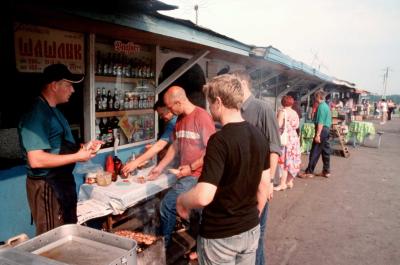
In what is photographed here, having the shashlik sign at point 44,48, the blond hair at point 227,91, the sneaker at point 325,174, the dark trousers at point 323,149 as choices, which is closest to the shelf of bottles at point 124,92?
the shashlik sign at point 44,48

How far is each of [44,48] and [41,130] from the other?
1531 millimetres

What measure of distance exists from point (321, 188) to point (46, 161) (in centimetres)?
680

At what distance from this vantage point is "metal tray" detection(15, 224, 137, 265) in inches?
73.2

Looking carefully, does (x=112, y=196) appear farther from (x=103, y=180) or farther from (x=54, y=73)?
(x=54, y=73)

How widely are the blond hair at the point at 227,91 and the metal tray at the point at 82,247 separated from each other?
107 cm

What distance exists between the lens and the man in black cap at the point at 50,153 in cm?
264

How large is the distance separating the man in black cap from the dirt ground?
282 centimetres

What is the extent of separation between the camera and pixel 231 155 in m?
2.07

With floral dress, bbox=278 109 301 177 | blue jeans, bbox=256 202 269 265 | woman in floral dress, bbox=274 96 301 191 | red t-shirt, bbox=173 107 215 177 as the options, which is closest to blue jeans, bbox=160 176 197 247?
red t-shirt, bbox=173 107 215 177

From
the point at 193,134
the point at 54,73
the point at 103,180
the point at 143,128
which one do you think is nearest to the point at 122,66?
the point at 143,128

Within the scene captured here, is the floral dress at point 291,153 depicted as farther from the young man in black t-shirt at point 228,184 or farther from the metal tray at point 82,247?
the metal tray at point 82,247

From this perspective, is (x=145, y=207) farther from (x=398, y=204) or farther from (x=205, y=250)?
(x=398, y=204)

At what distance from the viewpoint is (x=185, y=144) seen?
12.8 ft

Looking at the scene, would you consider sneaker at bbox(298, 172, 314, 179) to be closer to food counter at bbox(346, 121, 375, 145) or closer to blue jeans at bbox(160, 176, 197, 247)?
blue jeans at bbox(160, 176, 197, 247)
